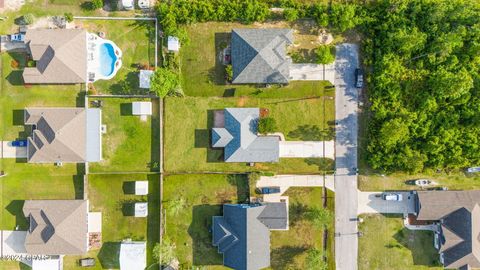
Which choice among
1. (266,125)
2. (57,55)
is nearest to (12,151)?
(57,55)

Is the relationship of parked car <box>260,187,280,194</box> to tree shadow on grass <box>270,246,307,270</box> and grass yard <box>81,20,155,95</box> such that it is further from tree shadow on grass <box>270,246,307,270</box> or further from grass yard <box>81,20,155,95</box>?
grass yard <box>81,20,155,95</box>

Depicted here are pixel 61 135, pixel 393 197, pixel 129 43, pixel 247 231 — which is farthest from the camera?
pixel 129 43

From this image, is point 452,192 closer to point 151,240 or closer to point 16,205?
point 151,240

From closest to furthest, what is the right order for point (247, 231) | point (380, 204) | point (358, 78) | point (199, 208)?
point (247, 231) < point (358, 78) < point (199, 208) < point (380, 204)

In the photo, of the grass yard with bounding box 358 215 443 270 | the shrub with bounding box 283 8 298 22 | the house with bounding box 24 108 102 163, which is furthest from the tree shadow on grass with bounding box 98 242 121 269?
the shrub with bounding box 283 8 298 22

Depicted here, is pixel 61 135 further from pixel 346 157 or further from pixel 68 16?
pixel 346 157

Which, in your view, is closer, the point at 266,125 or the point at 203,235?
the point at 266,125

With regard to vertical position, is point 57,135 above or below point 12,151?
above

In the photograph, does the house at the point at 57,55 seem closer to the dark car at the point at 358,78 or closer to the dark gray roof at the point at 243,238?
the dark gray roof at the point at 243,238
